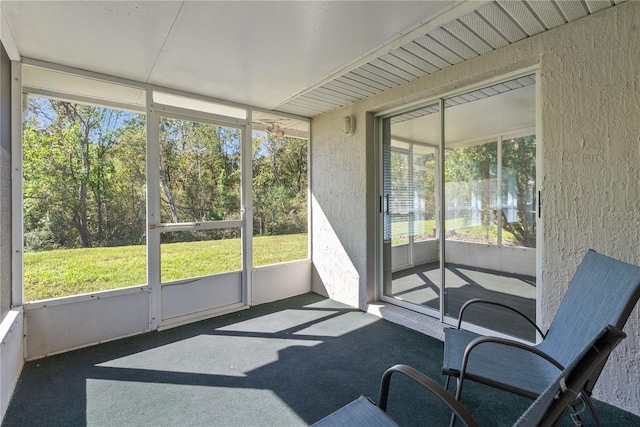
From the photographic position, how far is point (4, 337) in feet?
6.37

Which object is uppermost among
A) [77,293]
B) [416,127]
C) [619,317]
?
[416,127]

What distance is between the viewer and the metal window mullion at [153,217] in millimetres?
3141

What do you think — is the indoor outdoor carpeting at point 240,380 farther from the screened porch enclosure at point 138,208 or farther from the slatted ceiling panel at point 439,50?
the slatted ceiling panel at point 439,50

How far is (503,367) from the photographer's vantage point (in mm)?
1606

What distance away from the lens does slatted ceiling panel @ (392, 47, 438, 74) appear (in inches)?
97.9

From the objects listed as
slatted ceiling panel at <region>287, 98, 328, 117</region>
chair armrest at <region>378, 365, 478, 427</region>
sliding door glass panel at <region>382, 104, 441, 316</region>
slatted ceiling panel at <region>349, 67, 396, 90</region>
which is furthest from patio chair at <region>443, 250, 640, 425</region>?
slatted ceiling panel at <region>287, 98, 328, 117</region>

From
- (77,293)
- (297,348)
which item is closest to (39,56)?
(77,293)

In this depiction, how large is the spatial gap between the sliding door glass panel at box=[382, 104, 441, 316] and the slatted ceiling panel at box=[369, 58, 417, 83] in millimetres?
426

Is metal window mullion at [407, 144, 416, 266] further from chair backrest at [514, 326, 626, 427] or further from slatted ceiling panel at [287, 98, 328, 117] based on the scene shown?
chair backrest at [514, 326, 626, 427]

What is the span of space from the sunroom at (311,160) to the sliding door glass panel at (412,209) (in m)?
0.02

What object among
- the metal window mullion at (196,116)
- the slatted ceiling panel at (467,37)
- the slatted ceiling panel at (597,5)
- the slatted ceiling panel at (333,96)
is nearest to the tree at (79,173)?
the metal window mullion at (196,116)

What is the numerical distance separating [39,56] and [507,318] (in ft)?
14.8

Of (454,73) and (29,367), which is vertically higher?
(454,73)

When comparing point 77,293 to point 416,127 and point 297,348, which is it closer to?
point 297,348
